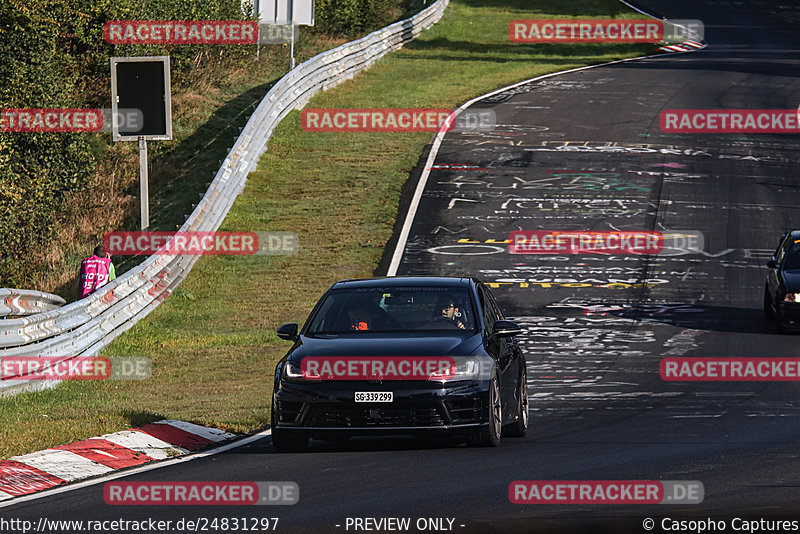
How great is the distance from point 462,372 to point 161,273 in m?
13.7

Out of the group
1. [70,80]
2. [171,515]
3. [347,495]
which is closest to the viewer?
[171,515]

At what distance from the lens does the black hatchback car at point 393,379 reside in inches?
430

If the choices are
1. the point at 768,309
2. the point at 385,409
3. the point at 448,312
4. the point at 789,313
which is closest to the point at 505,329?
the point at 448,312

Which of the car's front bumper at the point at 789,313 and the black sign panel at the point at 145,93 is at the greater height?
the black sign panel at the point at 145,93

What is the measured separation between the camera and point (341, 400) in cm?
1091

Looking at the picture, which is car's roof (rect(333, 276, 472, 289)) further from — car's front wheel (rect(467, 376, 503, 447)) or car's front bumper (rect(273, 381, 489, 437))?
car's front bumper (rect(273, 381, 489, 437))

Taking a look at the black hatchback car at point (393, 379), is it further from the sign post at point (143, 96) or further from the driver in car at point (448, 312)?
the sign post at point (143, 96)

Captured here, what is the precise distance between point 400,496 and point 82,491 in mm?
2423

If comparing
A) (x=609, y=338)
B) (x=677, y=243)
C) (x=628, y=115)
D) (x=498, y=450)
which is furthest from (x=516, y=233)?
(x=498, y=450)

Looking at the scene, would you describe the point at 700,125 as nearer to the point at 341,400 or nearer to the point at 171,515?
the point at 341,400

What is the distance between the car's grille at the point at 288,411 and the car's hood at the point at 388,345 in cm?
42

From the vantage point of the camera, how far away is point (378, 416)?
10914 millimetres

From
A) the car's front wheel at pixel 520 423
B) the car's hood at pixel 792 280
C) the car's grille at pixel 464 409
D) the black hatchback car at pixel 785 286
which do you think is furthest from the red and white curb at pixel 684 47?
the car's grille at pixel 464 409

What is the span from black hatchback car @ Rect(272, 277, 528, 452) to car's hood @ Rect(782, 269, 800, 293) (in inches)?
384
